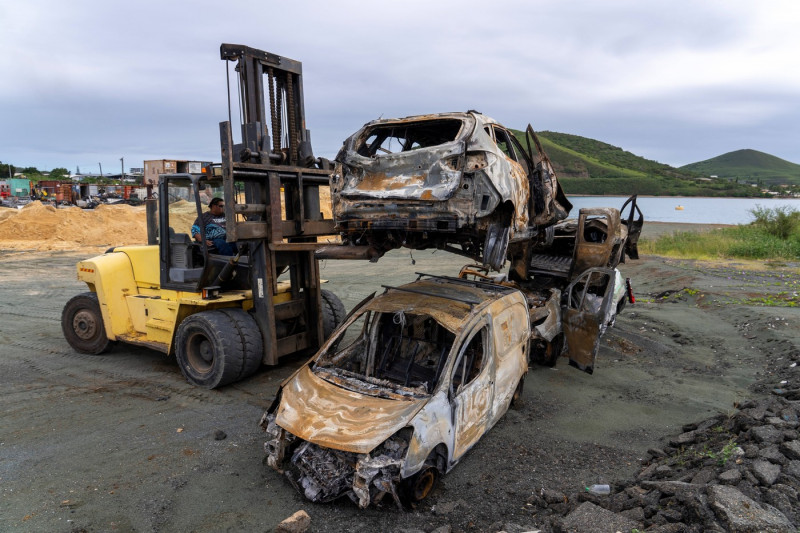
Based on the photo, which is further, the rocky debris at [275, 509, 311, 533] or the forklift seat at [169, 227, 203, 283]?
the forklift seat at [169, 227, 203, 283]

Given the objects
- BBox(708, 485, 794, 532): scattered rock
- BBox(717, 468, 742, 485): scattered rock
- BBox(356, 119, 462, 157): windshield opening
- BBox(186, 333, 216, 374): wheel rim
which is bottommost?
BBox(717, 468, 742, 485): scattered rock

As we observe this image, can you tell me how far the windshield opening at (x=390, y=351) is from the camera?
5.88 metres

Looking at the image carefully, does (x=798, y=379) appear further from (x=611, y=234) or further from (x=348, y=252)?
(x=348, y=252)

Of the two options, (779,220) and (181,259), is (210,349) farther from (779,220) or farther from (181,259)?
(779,220)

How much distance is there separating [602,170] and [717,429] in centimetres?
8486

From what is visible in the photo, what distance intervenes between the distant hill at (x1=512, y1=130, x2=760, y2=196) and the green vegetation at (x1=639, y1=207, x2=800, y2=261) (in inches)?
1755

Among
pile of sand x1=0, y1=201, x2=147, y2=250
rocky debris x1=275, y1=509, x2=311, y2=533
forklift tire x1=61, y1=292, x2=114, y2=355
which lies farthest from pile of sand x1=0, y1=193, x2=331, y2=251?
rocky debris x1=275, y1=509, x2=311, y2=533

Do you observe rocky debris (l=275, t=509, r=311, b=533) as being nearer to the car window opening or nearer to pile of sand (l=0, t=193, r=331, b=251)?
the car window opening

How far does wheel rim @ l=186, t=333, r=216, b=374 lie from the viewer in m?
7.12

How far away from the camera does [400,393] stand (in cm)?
494

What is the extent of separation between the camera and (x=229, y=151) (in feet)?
21.1

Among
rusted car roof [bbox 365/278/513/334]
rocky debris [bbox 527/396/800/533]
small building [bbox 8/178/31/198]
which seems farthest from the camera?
small building [bbox 8/178/31/198]

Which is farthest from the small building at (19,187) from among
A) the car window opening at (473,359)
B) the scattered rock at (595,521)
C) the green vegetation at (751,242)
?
the scattered rock at (595,521)

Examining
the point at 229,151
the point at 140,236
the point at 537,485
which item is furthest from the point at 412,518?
the point at 140,236
